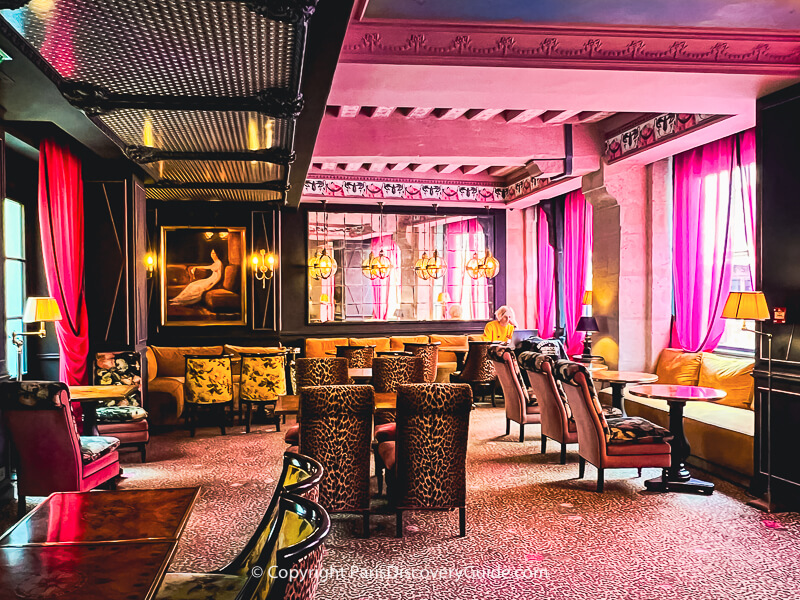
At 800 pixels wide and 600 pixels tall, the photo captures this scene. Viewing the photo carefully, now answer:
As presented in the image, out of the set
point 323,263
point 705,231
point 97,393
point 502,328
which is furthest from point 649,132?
point 97,393

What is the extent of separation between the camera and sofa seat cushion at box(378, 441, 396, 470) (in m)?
4.13

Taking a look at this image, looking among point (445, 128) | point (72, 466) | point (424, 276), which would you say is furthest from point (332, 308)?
point (72, 466)

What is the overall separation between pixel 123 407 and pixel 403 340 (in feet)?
17.1

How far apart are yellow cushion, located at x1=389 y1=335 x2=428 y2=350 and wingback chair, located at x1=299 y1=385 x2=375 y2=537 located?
6.48 metres

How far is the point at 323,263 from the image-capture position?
10000mm

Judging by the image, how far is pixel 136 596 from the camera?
1.54 m

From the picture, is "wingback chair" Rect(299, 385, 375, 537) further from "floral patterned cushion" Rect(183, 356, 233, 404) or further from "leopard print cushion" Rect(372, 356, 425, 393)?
"floral patterned cushion" Rect(183, 356, 233, 404)

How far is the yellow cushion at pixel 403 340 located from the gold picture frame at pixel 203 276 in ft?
8.01

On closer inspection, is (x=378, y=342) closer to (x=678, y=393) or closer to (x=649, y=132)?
(x=649, y=132)

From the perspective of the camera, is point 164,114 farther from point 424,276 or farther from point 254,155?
point 424,276

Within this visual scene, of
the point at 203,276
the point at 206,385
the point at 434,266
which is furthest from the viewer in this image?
the point at 434,266

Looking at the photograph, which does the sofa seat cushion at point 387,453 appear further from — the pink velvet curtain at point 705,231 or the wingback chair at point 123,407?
→ the pink velvet curtain at point 705,231

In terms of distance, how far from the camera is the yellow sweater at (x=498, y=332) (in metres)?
9.84

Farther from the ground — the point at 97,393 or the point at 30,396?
the point at 30,396
